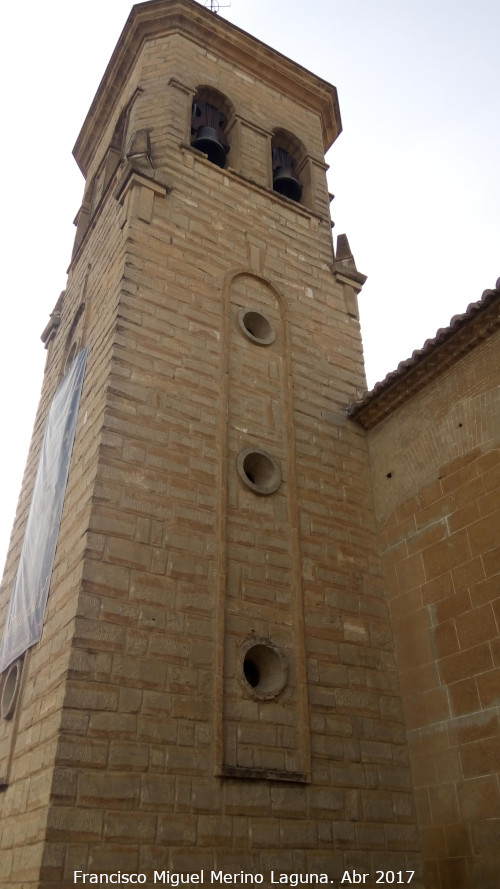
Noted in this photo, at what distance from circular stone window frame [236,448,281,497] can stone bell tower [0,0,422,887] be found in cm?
2

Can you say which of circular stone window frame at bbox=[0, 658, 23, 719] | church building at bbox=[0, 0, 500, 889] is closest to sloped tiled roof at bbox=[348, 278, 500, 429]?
church building at bbox=[0, 0, 500, 889]

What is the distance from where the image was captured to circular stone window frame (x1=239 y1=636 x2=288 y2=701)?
223 inches

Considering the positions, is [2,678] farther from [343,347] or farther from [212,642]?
[343,347]

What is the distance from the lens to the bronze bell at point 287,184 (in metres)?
10.5

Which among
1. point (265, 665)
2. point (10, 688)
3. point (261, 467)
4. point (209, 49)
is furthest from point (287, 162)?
point (10, 688)

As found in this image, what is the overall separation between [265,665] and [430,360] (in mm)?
3275

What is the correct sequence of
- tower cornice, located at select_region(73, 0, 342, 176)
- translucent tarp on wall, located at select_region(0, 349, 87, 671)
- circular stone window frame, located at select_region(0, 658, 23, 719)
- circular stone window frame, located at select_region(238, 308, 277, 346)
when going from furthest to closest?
tower cornice, located at select_region(73, 0, 342, 176) → circular stone window frame, located at select_region(238, 308, 277, 346) → translucent tarp on wall, located at select_region(0, 349, 87, 671) → circular stone window frame, located at select_region(0, 658, 23, 719)

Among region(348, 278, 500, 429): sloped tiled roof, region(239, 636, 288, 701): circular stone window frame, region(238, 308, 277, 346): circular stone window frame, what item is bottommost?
region(239, 636, 288, 701): circular stone window frame

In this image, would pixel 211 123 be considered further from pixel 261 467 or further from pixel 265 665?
pixel 265 665

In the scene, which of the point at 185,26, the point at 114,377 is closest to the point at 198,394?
the point at 114,377

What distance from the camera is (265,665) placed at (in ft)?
19.4

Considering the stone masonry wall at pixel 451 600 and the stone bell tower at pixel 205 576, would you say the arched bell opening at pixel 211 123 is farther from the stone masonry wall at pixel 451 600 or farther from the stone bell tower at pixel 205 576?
the stone masonry wall at pixel 451 600

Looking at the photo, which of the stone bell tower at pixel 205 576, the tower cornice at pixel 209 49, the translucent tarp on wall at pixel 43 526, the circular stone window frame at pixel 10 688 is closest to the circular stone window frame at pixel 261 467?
the stone bell tower at pixel 205 576

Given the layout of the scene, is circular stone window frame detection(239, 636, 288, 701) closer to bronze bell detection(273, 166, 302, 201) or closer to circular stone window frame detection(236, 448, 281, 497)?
circular stone window frame detection(236, 448, 281, 497)
